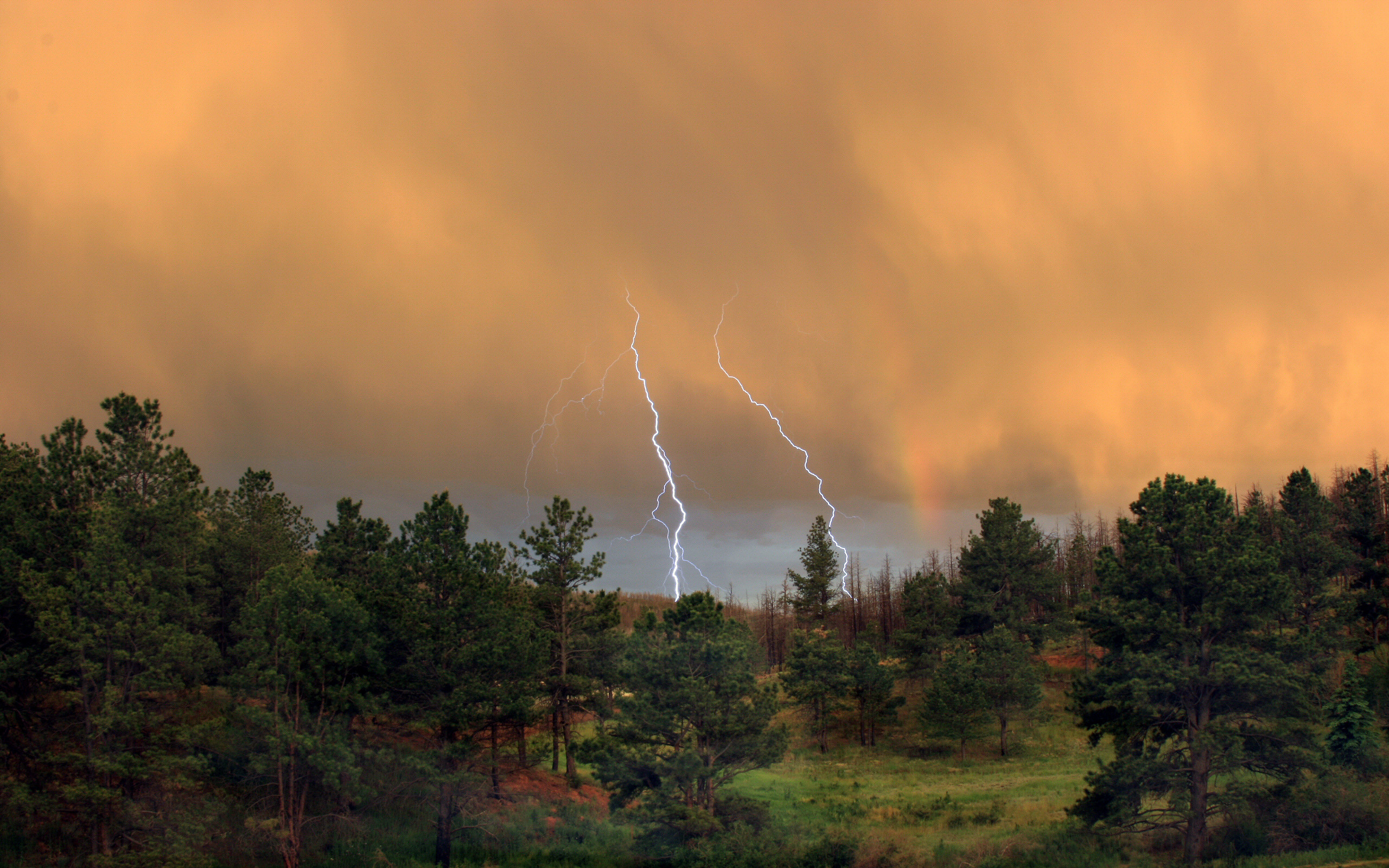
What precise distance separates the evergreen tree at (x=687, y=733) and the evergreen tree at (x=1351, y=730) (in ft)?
63.2

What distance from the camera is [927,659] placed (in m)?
61.9

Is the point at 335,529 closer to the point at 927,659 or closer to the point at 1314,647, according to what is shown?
the point at 1314,647

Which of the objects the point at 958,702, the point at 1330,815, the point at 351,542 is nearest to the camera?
the point at 1330,815

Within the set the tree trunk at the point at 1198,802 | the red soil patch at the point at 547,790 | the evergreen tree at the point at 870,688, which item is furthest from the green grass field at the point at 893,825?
the evergreen tree at the point at 870,688

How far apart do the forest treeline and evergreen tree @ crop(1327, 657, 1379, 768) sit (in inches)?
3.4

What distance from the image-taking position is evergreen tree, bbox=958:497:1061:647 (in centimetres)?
6172

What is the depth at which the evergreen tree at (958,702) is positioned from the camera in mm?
52562

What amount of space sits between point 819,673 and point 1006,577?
60.4 ft

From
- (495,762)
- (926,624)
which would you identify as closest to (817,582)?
(926,624)

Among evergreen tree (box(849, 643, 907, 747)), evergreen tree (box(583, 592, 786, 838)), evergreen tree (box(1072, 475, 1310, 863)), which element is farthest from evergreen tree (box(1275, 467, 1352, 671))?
evergreen tree (box(583, 592, 786, 838))

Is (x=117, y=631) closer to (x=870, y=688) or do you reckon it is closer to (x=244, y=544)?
(x=244, y=544)

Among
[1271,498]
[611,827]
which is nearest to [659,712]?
[611,827]

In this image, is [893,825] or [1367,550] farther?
[1367,550]

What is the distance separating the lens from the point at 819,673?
58344 millimetres
